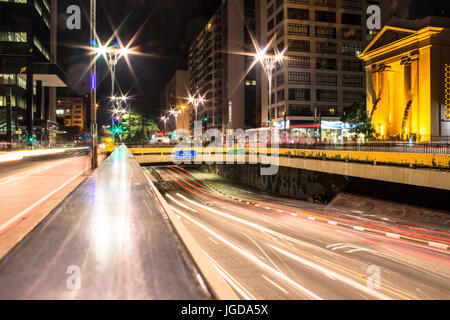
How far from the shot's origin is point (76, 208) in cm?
707

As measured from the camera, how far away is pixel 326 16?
70312mm

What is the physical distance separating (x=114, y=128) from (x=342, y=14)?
5487 cm

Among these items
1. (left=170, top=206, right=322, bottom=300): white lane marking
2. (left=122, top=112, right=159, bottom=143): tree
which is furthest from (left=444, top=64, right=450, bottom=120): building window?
(left=122, top=112, right=159, bottom=143): tree

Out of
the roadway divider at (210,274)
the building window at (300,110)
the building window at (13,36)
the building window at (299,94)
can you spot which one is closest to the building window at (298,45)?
the building window at (299,94)

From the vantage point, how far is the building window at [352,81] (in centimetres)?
7194

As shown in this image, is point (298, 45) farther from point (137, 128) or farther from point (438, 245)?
point (438, 245)

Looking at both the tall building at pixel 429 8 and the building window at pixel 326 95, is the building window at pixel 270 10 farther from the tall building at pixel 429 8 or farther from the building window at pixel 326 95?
the tall building at pixel 429 8

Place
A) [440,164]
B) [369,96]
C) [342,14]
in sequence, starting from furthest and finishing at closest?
[342,14] → [369,96] → [440,164]

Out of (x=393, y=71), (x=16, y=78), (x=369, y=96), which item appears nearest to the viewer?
(x=393, y=71)

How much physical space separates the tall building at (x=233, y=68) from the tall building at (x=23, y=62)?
42567mm

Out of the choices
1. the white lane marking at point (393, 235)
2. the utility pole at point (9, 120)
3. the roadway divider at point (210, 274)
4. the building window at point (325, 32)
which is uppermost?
the building window at point (325, 32)

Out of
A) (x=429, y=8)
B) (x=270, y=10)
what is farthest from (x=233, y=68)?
(x=429, y=8)
